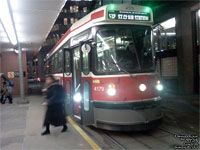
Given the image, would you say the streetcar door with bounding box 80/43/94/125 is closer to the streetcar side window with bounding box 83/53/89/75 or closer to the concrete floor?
the streetcar side window with bounding box 83/53/89/75

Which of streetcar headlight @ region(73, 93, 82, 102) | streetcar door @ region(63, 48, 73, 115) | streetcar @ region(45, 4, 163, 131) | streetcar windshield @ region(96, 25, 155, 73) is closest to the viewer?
streetcar @ region(45, 4, 163, 131)

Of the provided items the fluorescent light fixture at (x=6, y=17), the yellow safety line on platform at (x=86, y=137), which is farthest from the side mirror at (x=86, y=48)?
the fluorescent light fixture at (x=6, y=17)

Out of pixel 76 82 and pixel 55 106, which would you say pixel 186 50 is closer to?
pixel 76 82

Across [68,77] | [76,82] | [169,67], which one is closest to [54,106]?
[76,82]

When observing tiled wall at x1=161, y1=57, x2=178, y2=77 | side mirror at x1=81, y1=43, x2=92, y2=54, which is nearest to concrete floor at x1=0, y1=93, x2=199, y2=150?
side mirror at x1=81, y1=43, x2=92, y2=54

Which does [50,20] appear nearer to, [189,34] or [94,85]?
[94,85]

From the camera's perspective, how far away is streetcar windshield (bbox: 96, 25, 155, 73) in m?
5.47

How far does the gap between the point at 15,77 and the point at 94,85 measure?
41.2 ft

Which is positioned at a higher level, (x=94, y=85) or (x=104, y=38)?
(x=104, y=38)

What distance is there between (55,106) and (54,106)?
3 cm

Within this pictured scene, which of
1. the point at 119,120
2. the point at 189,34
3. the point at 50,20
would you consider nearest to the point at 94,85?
the point at 119,120

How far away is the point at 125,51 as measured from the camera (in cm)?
554

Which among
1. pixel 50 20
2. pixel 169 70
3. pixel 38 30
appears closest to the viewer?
pixel 50 20

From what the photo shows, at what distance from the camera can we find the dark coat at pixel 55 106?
5.79m
